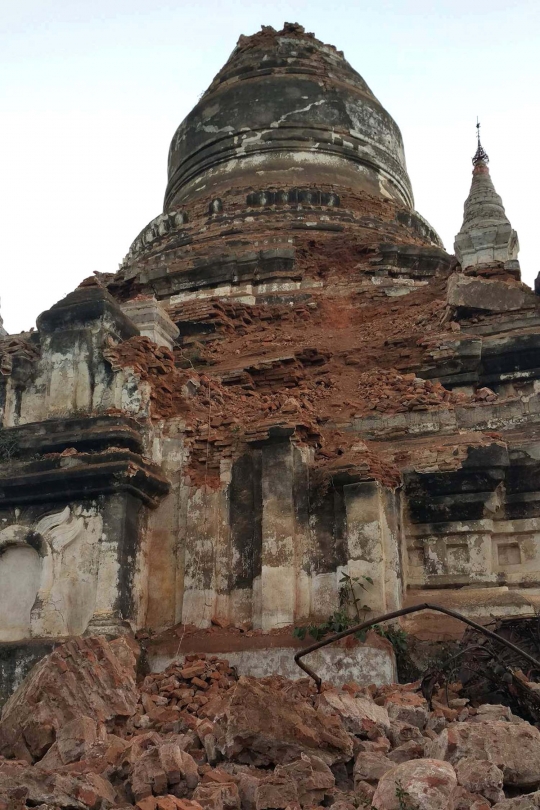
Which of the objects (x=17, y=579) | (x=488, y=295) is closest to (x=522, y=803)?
(x=17, y=579)

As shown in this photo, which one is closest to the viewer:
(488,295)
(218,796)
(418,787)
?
(418,787)

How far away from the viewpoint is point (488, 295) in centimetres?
1181

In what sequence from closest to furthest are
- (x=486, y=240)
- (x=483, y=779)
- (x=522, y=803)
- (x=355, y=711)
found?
(x=522, y=803) → (x=483, y=779) → (x=355, y=711) → (x=486, y=240)

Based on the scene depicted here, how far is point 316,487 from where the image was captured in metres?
9.23

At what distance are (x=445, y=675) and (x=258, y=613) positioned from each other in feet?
6.39

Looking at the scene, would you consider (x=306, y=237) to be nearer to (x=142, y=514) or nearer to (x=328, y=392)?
(x=328, y=392)

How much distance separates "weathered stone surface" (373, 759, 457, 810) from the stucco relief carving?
4340mm

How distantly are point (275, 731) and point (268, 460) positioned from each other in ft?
11.5

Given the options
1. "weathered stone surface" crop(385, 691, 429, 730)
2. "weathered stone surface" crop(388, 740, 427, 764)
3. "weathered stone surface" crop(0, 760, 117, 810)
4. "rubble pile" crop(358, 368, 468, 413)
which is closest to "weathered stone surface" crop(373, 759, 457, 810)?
"weathered stone surface" crop(388, 740, 427, 764)

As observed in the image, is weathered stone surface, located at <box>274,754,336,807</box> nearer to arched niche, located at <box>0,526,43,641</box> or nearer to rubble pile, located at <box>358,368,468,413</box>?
arched niche, located at <box>0,526,43,641</box>

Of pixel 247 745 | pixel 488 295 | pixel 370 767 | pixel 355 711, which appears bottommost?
pixel 370 767

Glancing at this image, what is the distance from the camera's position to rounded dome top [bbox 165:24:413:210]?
17.5m

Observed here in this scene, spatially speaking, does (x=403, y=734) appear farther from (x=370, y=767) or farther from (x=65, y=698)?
(x=65, y=698)

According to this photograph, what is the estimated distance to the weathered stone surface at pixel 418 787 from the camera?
522 centimetres
